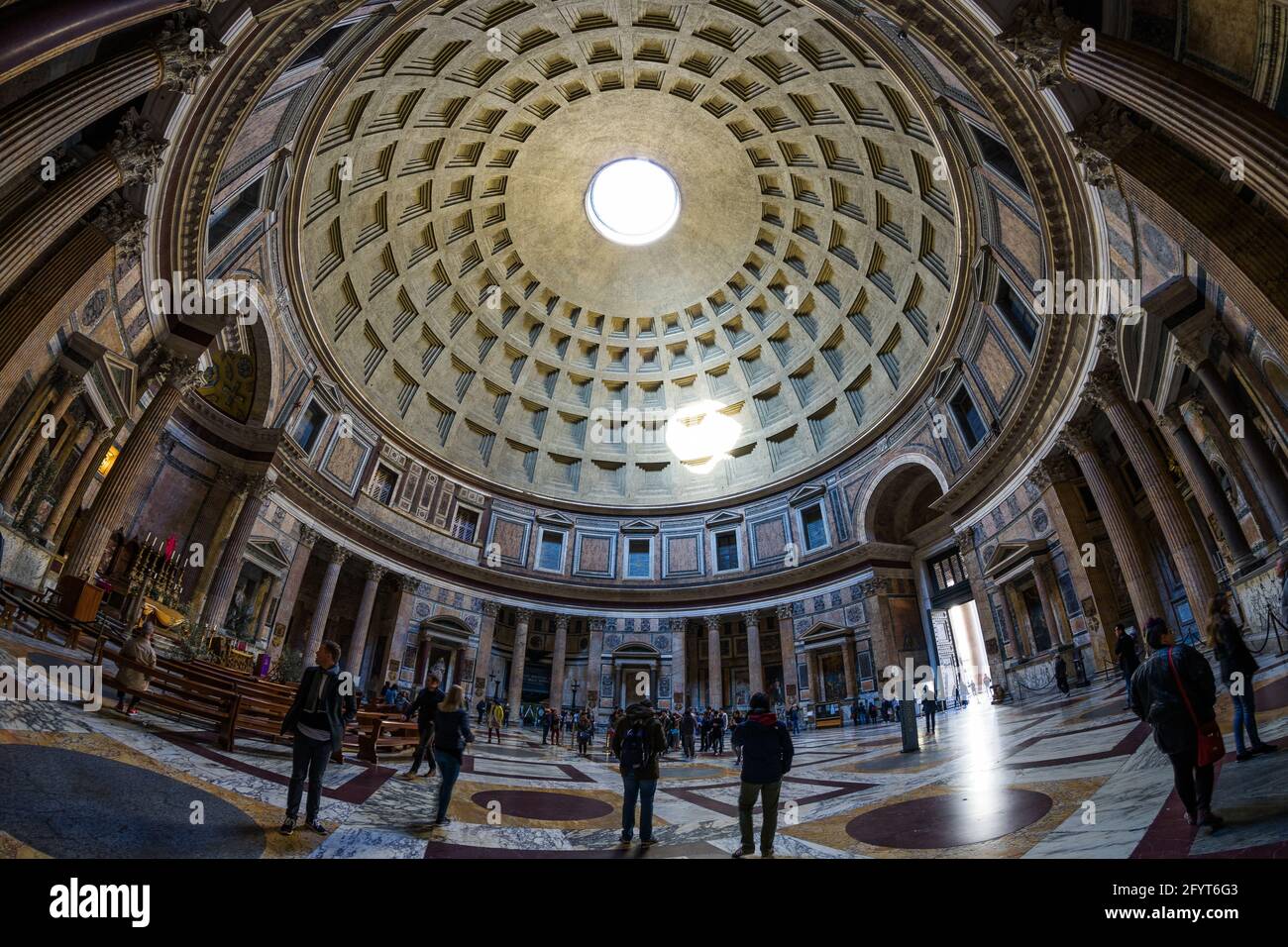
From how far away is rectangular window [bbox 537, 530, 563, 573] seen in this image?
32719mm

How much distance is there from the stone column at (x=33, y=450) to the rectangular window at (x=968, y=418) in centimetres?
2648

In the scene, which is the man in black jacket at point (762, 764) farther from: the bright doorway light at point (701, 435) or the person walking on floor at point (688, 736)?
the bright doorway light at point (701, 435)

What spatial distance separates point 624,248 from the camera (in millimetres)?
33594

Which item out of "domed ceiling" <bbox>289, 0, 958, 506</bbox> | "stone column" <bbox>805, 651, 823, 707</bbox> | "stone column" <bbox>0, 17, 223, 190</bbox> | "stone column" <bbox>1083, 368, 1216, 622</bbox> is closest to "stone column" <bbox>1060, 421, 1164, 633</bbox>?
"stone column" <bbox>1083, 368, 1216, 622</bbox>

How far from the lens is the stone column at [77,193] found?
9.38 metres

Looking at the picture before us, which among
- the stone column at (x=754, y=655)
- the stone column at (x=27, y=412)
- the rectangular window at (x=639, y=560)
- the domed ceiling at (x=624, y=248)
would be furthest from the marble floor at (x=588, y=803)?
the rectangular window at (x=639, y=560)

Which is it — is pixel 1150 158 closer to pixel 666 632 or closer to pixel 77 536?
pixel 77 536

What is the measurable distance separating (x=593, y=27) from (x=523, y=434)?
19824 mm

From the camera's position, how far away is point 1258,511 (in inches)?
439

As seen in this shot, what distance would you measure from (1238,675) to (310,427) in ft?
88.7

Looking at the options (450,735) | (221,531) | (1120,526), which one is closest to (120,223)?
(221,531)
